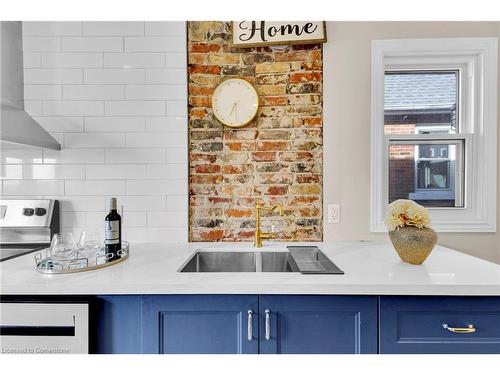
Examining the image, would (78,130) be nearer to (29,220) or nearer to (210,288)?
(29,220)

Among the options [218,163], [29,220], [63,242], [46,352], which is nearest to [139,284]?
[46,352]

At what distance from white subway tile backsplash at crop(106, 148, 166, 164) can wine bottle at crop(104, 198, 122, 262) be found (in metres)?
0.51

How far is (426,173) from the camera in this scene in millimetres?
1926

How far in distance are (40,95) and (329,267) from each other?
1.97 metres

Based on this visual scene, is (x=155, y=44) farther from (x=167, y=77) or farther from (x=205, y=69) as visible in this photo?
(x=205, y=69)

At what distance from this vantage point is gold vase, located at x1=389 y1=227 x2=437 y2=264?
130cm

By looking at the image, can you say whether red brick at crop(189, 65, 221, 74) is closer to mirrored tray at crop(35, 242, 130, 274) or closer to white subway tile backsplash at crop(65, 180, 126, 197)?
white subway tile backsplash at crop(65, 180, 126, 197)

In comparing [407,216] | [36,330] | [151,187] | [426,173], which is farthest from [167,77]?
[426,173]

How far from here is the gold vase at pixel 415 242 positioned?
1296 mm

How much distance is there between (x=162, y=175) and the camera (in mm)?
1869

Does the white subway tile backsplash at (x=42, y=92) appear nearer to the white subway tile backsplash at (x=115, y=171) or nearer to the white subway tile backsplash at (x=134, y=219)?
the white subway tile backsplash at (x=115, y=171)

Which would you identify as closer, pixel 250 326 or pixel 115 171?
pixel 250 326

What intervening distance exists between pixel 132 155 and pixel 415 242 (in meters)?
1.63

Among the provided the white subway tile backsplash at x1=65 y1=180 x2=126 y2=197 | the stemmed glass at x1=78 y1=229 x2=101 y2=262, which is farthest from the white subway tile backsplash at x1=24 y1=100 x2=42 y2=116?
the stemmed glass at x1=78 y1=229 x2=101 y2=262
